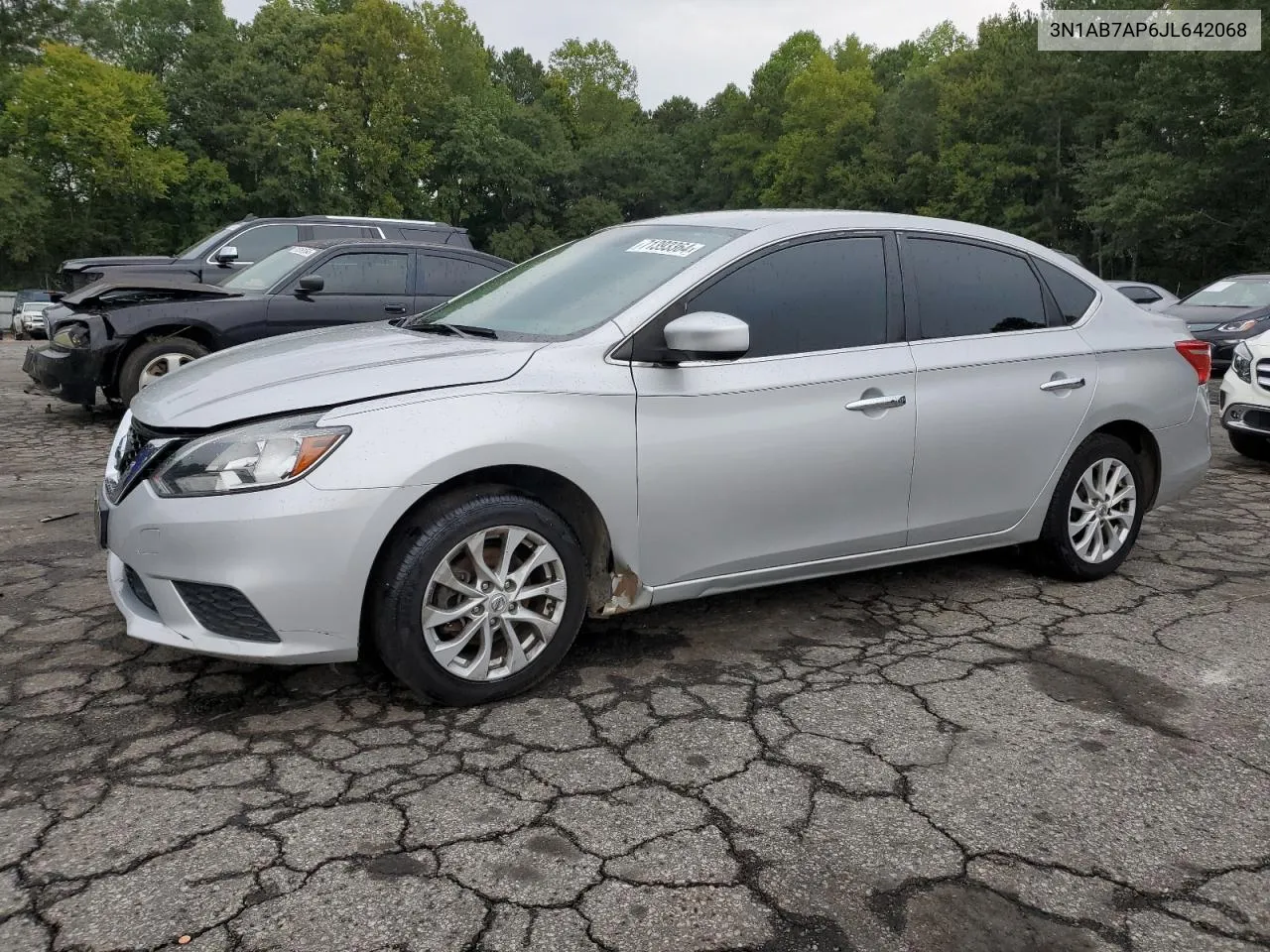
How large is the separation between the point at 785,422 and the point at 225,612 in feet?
6.35

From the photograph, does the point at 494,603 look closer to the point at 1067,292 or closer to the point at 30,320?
the point at 1067,292

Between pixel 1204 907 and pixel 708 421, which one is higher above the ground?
pixel 708 421

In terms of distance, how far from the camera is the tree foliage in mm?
31703

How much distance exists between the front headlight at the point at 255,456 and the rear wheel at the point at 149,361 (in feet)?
18.9

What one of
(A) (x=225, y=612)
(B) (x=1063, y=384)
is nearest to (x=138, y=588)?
(A) (x=225, y=612)

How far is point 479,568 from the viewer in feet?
10.5

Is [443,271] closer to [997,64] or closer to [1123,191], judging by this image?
[1123,191]

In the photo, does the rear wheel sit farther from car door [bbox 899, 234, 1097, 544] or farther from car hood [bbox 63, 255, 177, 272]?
car door [bbox 899, 234, 1097, 544]

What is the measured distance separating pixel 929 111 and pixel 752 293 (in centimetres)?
4885

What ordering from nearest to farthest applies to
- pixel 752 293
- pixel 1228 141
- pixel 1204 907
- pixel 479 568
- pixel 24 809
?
1. pixel 1204 907
2. pixel 24 809
3. pixel 479 568
4. pixel 752 293
5. pixel 1228 141

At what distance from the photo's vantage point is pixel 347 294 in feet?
30.1

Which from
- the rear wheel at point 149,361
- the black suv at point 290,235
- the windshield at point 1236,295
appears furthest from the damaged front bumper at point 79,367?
the windshield at point 1236,295

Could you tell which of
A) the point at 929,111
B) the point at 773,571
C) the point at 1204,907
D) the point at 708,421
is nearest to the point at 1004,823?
the point at 1204,907

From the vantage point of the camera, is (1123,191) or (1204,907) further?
(1123,191)
